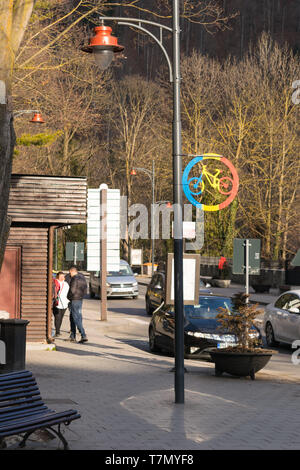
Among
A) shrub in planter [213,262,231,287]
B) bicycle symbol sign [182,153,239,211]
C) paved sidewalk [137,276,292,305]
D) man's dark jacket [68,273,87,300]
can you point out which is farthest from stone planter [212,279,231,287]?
man's dark jacket [68,273,87,300]

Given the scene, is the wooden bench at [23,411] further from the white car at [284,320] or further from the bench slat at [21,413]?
the white car at [284,320]

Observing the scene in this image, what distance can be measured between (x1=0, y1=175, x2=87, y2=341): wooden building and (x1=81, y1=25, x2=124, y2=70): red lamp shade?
6928 millimetres

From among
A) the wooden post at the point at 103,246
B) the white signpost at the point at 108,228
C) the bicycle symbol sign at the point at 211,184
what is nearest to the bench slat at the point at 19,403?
the wooden post at the point at 103,246

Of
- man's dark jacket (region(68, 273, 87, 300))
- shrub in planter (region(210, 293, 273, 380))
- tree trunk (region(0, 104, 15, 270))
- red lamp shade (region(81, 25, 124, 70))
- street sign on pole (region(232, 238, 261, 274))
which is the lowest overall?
shrub in planter (region(210, 293, 273, 380))

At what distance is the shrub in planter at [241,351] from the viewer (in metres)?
15.2

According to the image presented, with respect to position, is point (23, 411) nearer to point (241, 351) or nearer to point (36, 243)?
point (241, 351)

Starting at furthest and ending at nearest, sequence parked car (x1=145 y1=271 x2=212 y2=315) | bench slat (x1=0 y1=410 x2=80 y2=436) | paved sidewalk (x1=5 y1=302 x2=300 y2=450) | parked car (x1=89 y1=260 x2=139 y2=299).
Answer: parked car (x1=89 y1=260 x2=139 y2=299), parked car (x1=145 y1=271 x2=212 y2=315), paved sidewalk (x1=5 y1=302 x2=300 y2=450), bench slat (x1=0 y1=410 x2=80 y2=436)

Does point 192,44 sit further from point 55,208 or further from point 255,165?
A: point 55,208

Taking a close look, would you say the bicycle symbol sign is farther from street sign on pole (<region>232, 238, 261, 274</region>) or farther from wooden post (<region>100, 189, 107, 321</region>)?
street sign on pole (<region>232, 238, 261, 274</region>)

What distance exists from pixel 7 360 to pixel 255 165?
39299 mm

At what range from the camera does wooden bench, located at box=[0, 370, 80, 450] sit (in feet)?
26.0

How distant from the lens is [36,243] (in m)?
19.5

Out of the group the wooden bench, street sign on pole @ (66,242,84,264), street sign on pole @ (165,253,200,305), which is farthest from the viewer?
street sign on pole @ (66,242,84,264)

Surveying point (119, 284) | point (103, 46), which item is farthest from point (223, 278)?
point (103, 46)
